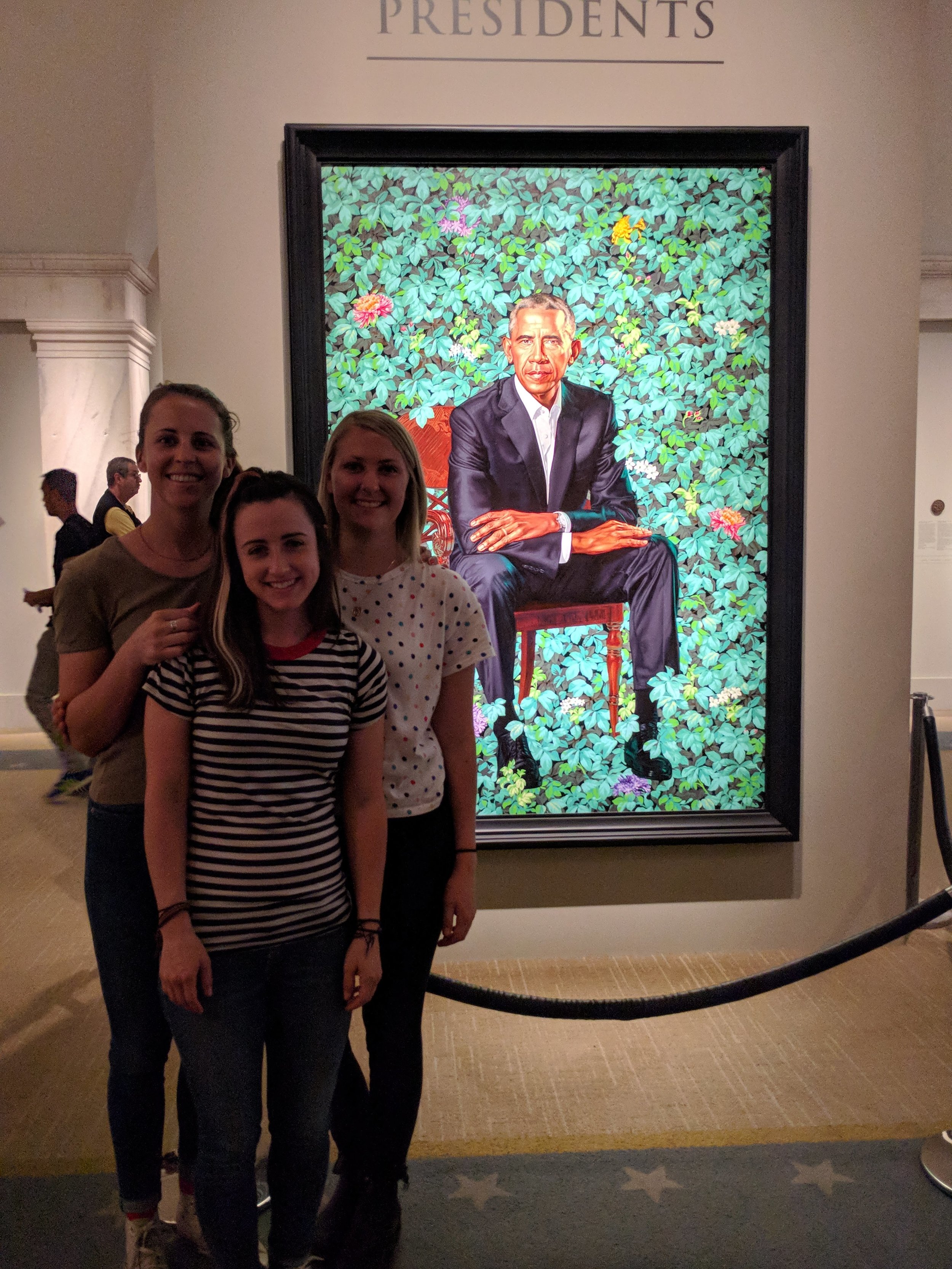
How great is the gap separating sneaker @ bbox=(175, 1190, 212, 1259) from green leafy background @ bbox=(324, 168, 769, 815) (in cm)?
143

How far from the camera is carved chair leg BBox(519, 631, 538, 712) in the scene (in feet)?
9.91

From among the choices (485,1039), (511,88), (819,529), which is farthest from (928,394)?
(485,1039)

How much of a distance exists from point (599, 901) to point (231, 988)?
1933mm

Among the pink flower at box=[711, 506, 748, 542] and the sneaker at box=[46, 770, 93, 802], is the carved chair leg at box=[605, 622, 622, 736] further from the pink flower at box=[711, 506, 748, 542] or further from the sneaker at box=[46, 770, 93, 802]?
the sneaker at box=[46, 770, 93, 802]

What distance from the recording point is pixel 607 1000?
75.2 inches

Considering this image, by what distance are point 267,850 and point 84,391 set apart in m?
6.89

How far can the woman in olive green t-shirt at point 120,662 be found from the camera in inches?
61.4

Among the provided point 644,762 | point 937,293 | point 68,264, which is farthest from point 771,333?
point 68,264

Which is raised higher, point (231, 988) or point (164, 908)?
point (164, 908)

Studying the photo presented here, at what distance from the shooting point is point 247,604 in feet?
4.74

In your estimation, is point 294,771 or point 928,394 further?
point 928,394

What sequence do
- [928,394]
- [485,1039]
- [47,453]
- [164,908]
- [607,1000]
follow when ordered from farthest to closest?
1. [928,394]
2. [47,453]
3. [485,1039]
4. [607,1000]
5. [164,908]

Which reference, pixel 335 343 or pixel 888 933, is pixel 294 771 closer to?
pixel 888 933

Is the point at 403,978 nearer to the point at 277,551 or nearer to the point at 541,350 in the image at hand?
the point at 277,551
